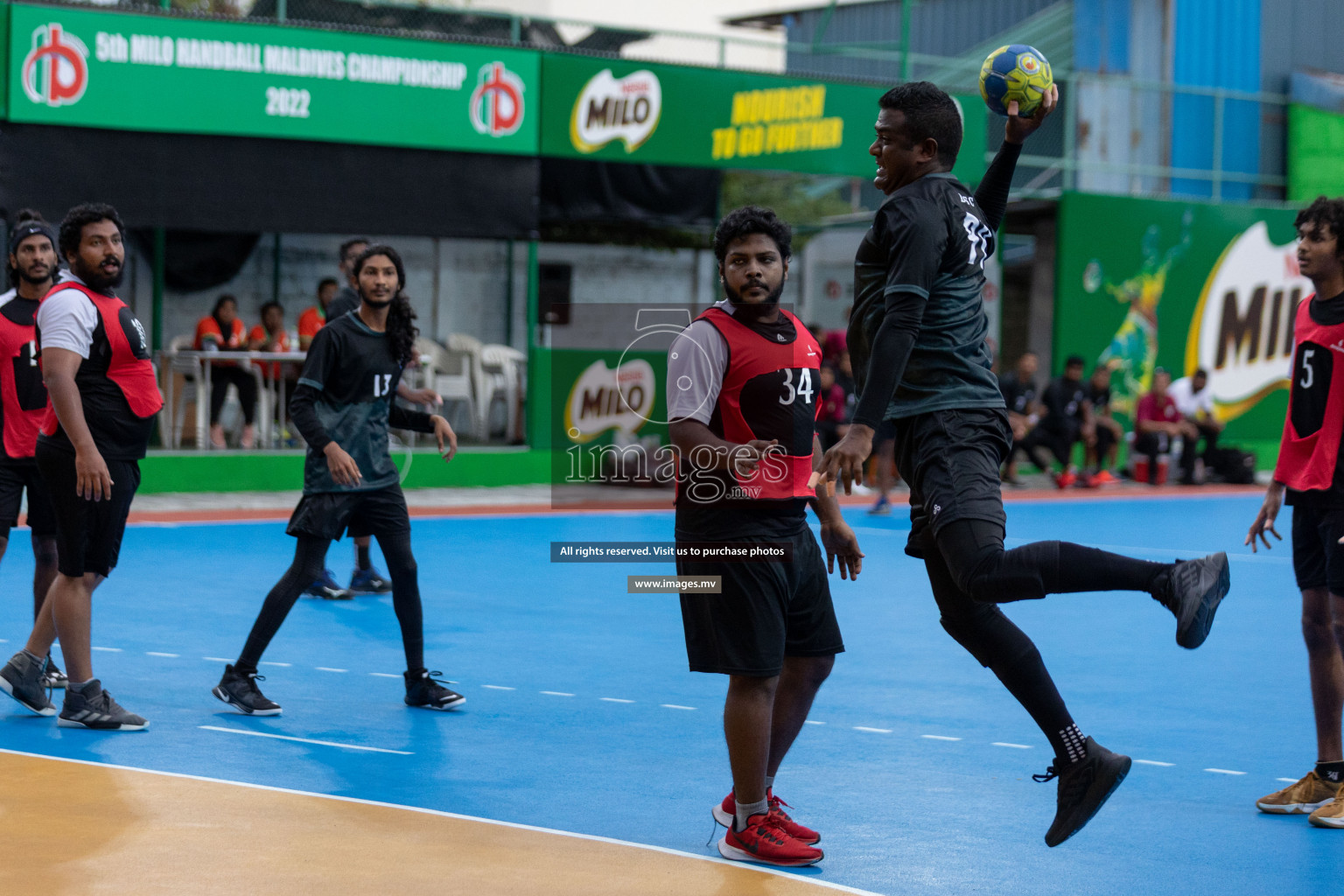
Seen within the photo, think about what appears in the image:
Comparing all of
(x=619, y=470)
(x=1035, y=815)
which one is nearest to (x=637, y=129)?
(x=619, y=470)

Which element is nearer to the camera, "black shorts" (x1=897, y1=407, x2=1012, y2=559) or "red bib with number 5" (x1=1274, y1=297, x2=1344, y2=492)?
"black shorts" (x1=897, y1=407, x2=1012, y2=559)

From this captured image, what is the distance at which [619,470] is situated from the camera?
59.7ft

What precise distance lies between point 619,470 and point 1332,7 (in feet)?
61.8

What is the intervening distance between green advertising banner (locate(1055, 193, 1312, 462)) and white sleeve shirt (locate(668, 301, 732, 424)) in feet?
61.5

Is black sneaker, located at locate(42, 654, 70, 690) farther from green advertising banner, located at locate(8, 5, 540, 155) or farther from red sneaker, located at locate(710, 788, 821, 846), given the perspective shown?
green advertising banner, located at locate(8, 5, 540, 155)

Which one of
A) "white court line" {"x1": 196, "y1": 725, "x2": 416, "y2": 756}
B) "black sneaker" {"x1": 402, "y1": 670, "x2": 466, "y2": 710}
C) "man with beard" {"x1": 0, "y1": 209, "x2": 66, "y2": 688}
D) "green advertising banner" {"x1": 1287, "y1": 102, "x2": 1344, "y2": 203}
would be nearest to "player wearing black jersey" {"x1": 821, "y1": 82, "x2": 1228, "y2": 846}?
"white court line" {"x1": 196, "y1": 725, "x2": 416, "y2": 756}

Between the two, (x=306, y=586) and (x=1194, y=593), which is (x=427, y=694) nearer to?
(x=306, y=586)

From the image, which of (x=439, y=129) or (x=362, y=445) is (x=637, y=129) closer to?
(x=439, y=129)

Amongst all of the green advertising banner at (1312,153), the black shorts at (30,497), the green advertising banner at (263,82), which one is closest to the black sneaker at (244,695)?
the black shorts at (30,497)

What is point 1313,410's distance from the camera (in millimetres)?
6160

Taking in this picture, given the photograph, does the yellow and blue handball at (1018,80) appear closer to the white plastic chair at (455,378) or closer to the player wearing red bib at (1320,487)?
the player wearing red bib at (1320,487)

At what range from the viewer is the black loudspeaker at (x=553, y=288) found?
2358 centimetres

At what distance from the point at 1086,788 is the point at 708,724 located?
2.55m

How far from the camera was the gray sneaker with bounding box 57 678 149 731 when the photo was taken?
677cm
